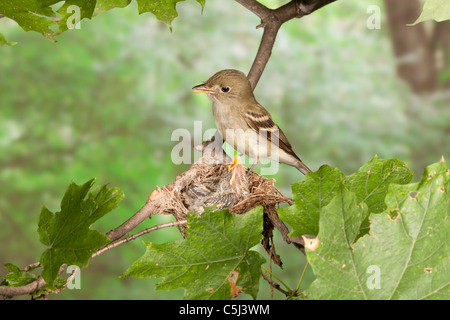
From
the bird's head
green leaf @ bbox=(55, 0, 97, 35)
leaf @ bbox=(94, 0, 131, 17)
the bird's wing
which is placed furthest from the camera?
the bird's wing

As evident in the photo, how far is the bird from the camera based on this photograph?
183cm

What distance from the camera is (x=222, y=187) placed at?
1.55 meters

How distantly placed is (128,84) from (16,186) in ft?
4.05

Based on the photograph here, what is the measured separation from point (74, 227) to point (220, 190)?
0.69 meters

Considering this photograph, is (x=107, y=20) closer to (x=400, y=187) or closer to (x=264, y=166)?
(x=264, y=166)

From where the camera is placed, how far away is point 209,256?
836 mm

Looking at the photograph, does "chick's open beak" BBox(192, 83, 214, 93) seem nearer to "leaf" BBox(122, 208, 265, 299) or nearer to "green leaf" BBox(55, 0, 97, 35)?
"green leaf" BBox(55, 0, 97, 35)

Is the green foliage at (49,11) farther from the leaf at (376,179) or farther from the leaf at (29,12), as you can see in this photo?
the leaf at (376,179)

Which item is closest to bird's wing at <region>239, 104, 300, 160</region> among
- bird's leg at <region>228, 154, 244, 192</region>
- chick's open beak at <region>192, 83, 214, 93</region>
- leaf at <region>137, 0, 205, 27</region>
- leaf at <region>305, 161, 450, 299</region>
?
chick's open beak at <region>192, 83, 214, 93</region>

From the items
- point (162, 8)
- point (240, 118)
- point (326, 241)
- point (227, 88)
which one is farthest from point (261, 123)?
point (326, 241)

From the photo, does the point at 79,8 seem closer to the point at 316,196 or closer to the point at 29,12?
the point at 29,12

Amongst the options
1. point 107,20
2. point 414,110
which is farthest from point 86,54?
point 414,110

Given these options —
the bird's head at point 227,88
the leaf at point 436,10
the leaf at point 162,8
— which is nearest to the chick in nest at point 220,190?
the bird's head at point 227,88

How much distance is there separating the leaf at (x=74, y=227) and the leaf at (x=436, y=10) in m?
0.59
